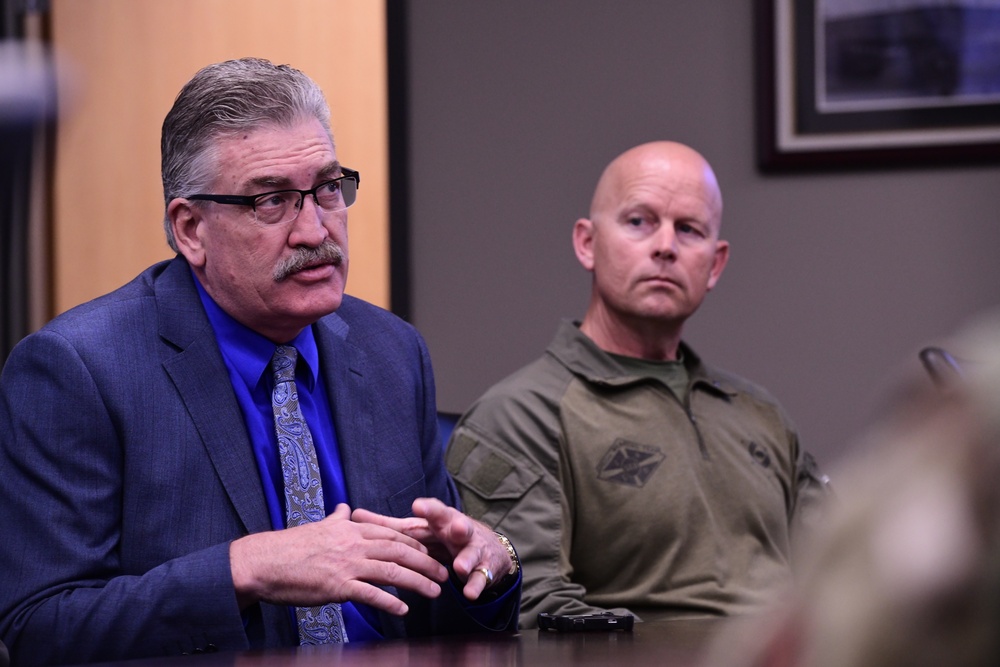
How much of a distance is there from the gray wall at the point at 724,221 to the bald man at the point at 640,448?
515 mm

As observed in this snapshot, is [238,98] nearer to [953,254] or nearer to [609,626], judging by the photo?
[609,626]

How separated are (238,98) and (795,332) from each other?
1.85 metres

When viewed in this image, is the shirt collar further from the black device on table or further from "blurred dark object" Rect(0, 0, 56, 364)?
"blurred dark object" Rect(0, 0, 56, 364)

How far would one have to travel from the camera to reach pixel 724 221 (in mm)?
3119

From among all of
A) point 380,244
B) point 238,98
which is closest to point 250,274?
point 238,98

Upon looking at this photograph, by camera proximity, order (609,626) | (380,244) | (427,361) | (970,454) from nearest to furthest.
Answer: (970,454) → (609,626) → (427,361) → (380,244)

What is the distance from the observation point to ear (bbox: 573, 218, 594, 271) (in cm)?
264

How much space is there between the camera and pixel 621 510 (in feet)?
7.33

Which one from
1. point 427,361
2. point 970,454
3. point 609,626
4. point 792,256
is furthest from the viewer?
point 792,256

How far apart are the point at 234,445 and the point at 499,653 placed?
0.58m

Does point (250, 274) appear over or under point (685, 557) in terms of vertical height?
over

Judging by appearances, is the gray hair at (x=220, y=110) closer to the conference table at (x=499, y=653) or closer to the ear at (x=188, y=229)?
the ear at (x=188, y=229)

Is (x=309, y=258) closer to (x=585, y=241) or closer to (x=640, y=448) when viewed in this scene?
(x=640, y=448)

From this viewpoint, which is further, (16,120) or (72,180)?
(72,180)
